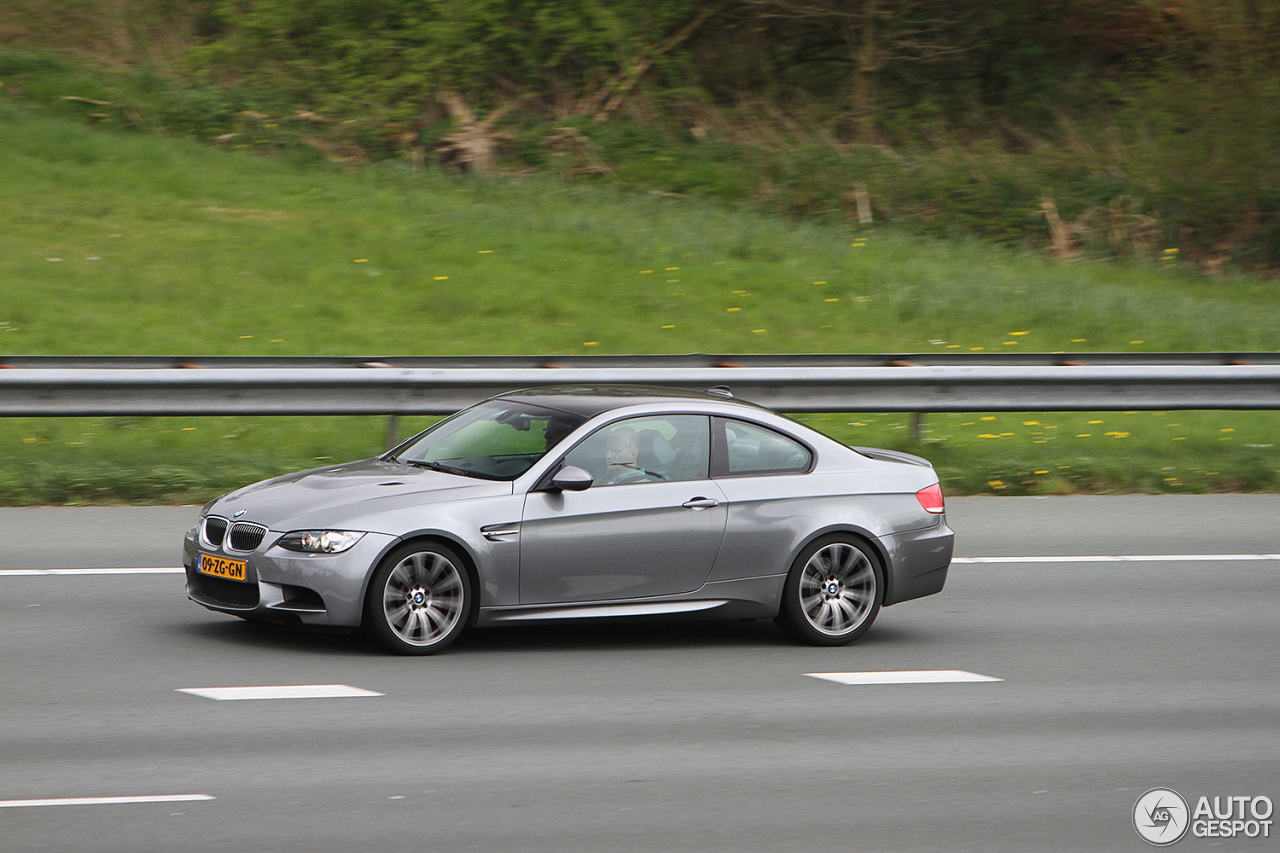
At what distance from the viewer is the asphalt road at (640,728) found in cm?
536

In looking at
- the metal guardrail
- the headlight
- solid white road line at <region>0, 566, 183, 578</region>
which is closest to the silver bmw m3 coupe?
the headlight

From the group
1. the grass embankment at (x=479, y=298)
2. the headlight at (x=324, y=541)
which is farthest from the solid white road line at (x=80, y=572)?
the headlight at (x=324, y=541)

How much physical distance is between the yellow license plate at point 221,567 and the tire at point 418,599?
648 mm

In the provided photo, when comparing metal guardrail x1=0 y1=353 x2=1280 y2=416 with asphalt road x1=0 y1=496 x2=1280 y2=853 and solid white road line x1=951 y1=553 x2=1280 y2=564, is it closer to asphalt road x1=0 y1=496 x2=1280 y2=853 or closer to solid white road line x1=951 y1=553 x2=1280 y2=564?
asphalt road x1=0 y1=496 x2=1280 y2=853

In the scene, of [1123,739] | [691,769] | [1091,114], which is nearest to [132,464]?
[691,769]

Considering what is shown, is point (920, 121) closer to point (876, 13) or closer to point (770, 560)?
point (876, 13)

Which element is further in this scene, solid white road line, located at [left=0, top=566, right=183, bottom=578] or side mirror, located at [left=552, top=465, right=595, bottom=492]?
solid white road line, located at [left=0, top=566, right=183, bottom=578]

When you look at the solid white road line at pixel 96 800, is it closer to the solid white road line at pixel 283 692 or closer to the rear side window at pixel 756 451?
the solid white road line at pixel 283 692

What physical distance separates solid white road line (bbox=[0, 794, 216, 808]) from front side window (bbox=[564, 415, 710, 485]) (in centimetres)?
293

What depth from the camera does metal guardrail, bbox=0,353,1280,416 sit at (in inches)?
472

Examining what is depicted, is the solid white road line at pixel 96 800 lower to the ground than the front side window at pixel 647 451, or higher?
lower

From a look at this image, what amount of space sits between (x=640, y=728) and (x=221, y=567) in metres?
2.36

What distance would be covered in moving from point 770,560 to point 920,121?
22467 mm

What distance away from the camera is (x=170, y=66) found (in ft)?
89.1
